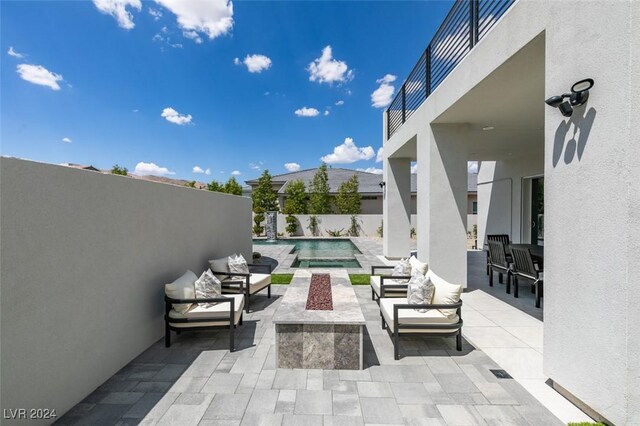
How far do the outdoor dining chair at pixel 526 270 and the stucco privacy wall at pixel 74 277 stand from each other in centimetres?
691

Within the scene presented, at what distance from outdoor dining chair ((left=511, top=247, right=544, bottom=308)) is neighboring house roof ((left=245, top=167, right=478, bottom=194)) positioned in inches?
662

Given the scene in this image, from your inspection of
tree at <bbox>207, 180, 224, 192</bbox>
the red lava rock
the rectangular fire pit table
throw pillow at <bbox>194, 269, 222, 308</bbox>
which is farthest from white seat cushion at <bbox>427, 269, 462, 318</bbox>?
tree at <bbox>207, 180, 224, 192</bbox>

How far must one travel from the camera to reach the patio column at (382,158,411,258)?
10969mm

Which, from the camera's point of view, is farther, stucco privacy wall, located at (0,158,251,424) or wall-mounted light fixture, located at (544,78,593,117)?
wall-mounted light fixture, located at (544,78,593,117)

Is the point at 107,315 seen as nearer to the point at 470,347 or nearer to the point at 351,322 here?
the point at 351,322

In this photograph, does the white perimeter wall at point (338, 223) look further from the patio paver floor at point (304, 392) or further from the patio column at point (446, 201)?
the patio paver floor at point (304, 392)

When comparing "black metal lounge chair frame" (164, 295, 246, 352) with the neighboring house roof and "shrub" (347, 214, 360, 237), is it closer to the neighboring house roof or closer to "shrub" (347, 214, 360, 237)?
"shrub" (347, 214, 360, 237)

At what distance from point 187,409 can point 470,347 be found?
3.64 m

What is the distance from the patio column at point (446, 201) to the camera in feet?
21.3

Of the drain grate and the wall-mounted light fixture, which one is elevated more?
the wall-mounted light fixture

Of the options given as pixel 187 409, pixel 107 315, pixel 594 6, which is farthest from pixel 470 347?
pixel 107 315

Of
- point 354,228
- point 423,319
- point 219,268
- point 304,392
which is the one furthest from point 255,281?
point 354,228

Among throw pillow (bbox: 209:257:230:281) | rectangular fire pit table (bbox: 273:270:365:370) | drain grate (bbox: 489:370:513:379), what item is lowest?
drain grate (bbox: 489:370:513:379)

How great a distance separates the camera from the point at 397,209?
11039mm
